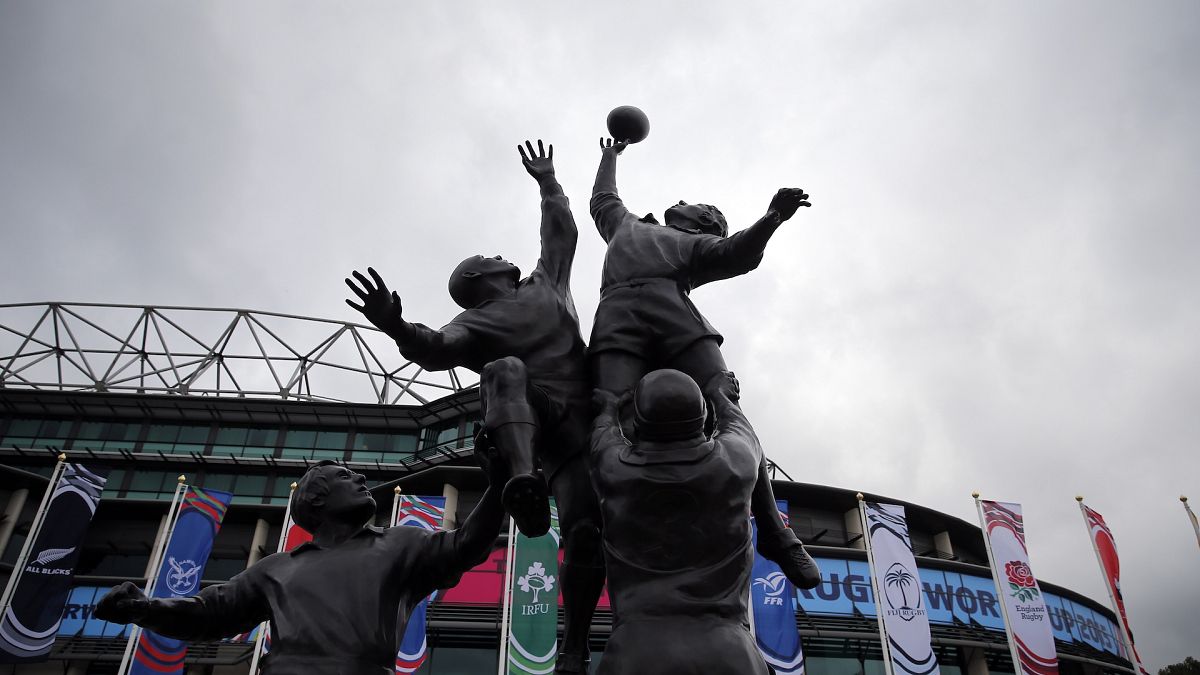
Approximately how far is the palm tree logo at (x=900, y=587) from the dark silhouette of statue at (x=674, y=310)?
66.8 feet

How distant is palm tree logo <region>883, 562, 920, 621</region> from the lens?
22016mm

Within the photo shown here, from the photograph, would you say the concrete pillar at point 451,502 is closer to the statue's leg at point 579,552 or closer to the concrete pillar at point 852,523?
the concrete pillar at point 852,523

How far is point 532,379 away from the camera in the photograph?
414 cm

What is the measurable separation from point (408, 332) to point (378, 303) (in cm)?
24

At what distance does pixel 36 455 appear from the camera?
135 ft

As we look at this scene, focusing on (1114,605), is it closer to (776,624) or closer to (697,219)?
(776,624)

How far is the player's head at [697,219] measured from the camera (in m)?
5.02

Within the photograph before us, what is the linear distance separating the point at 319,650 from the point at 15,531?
134 feet

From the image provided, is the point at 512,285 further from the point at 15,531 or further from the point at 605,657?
the point at 15,531

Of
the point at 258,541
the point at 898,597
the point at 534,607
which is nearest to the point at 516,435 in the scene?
the point at 534,607

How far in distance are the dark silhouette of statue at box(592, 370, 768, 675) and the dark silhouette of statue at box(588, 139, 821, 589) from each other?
0.69 m

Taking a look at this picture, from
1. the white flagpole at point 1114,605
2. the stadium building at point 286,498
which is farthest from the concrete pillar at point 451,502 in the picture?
the white flagpole at point 1114,605

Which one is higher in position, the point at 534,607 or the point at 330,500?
the point at 534,607

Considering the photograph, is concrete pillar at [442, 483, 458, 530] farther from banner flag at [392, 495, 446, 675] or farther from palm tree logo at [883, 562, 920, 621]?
palm tree logo at [883, 562, 920, 621]
